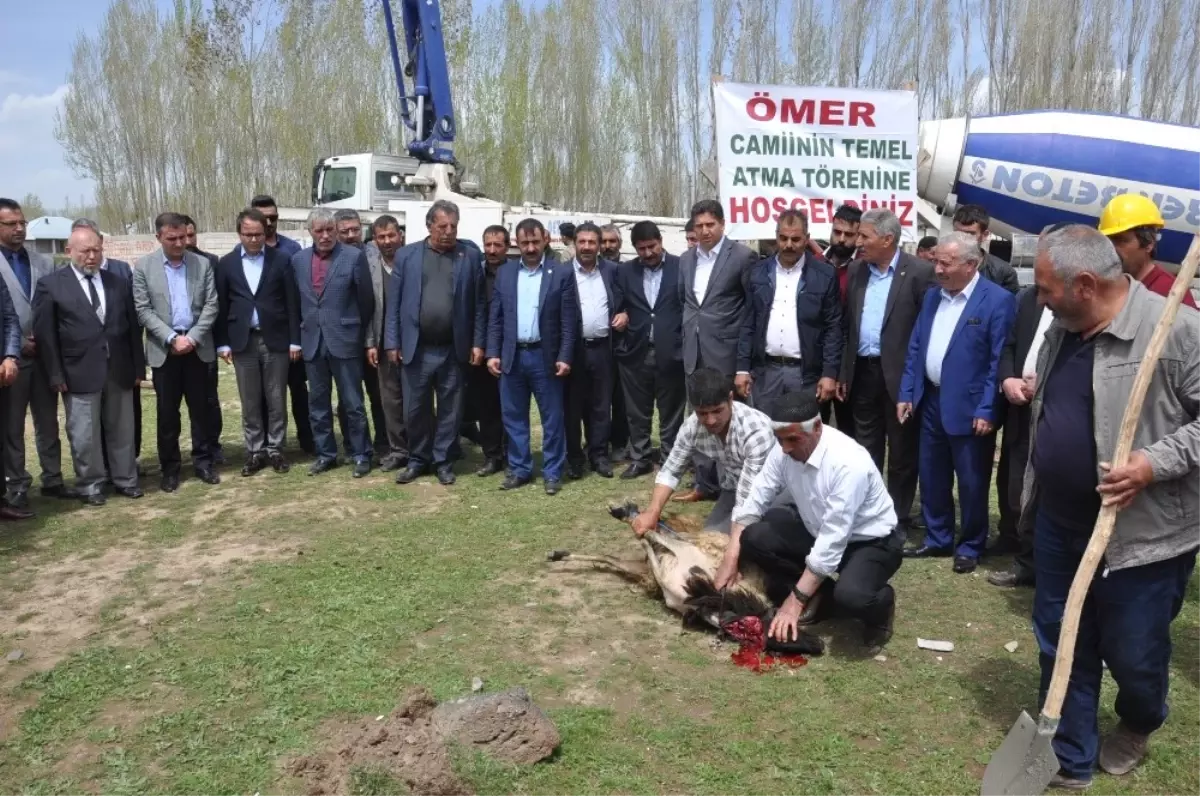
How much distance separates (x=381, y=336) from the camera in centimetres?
733

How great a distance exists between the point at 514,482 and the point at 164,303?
3162mm

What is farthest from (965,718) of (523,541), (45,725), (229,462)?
(229,462)

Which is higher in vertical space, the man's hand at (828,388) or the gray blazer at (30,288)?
the gray blazer at (30,288)

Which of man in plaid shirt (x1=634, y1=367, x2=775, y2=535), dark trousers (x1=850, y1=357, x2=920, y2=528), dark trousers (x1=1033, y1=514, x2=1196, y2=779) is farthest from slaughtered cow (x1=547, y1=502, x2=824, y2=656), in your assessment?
dark trousers (x1=850, y1=357, x2=920, y2=528)

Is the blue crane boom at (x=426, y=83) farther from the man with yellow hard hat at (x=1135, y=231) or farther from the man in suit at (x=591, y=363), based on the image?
the man with yellow hard hat at (x=1135, y=231)

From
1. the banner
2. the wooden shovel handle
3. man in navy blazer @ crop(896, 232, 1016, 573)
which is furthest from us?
the banner

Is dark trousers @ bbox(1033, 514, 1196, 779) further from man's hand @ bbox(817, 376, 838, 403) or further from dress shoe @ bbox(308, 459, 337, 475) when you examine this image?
dress shoe @ bbox(308, 459, 337, 475)

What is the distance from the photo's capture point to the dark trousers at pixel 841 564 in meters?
4.06

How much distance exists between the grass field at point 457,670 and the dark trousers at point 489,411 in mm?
1636

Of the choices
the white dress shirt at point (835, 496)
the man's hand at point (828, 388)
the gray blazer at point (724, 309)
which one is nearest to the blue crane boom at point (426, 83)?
the gray blazer at point (724, 309)

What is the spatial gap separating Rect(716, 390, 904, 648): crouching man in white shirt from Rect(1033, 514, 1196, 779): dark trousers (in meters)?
0.91

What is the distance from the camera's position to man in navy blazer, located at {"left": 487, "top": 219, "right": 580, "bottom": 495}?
6902 millimetres

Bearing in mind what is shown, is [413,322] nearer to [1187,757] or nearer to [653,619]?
[653,619]

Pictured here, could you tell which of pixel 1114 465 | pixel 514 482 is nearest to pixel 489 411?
pixel 514 482
